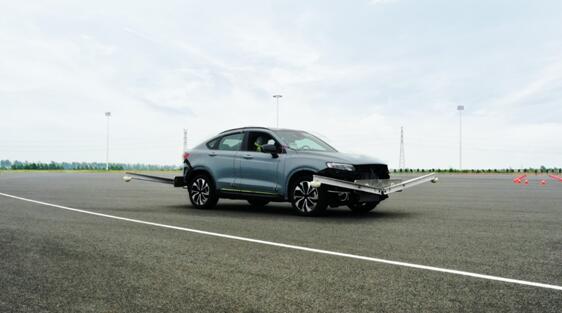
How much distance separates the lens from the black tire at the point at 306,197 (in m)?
10.9

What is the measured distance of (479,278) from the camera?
5434mm

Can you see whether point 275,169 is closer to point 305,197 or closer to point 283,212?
point 305,197

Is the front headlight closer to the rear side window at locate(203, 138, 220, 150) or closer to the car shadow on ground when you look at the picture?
the car shadow on ground

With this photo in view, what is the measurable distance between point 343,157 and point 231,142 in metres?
2.93

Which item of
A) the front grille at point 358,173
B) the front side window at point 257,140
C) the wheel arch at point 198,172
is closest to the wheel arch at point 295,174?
the front grille at point 358,173

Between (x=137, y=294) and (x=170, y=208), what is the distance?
841 cm

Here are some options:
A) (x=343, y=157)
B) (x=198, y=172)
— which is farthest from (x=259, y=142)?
(x=343, y=157)

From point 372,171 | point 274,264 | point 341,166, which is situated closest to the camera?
point 274,264

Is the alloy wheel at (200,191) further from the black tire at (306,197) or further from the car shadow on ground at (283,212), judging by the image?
the black tire at (306,197)

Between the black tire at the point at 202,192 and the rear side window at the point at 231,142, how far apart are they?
81 centimetres

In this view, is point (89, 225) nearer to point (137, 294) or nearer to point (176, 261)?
point (176, 261)

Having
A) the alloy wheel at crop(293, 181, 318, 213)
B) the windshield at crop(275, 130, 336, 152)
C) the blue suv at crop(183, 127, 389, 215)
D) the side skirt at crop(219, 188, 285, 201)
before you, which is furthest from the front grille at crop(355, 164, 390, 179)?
the side skirt at crop(219, 188, 285, 201)

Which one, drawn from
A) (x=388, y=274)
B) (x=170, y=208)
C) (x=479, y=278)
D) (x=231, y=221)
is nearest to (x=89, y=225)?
(x=231, y=221)

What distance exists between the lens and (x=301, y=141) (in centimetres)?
1209
